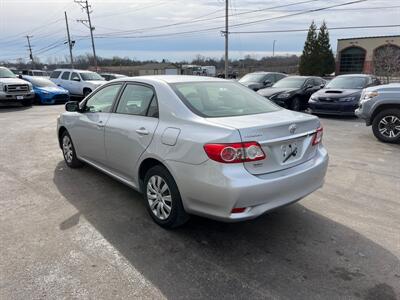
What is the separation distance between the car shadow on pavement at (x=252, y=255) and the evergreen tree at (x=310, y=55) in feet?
164

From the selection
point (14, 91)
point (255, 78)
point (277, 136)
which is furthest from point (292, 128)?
point (14, 91)

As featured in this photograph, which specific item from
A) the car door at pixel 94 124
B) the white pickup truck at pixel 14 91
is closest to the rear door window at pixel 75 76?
the white pickup truck at pixel 14 91

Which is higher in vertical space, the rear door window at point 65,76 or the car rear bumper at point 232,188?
the rear door window at point 65,76

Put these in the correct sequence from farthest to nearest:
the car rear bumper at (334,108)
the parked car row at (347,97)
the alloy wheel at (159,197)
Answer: the car rear bumper at (334,108) < the parked car row at (347,97) < the alloy wheel at (159,197)

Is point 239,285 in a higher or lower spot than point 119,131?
lower

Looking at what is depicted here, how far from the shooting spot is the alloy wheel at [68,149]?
5.80 m

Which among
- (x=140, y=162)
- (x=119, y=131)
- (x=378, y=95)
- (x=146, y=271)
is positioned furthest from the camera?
(x=378, y=95)

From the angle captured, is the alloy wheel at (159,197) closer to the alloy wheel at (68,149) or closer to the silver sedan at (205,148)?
the silver sedan at (205,148)

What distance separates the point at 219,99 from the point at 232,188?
136 cm

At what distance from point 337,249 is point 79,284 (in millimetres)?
2419

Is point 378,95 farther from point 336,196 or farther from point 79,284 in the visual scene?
point 79,284

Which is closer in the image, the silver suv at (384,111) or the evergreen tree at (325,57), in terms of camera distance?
the silver suv at (384,111)

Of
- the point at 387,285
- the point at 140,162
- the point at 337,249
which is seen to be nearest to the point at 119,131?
the point at 140,162

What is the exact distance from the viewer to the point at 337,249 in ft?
11.3
